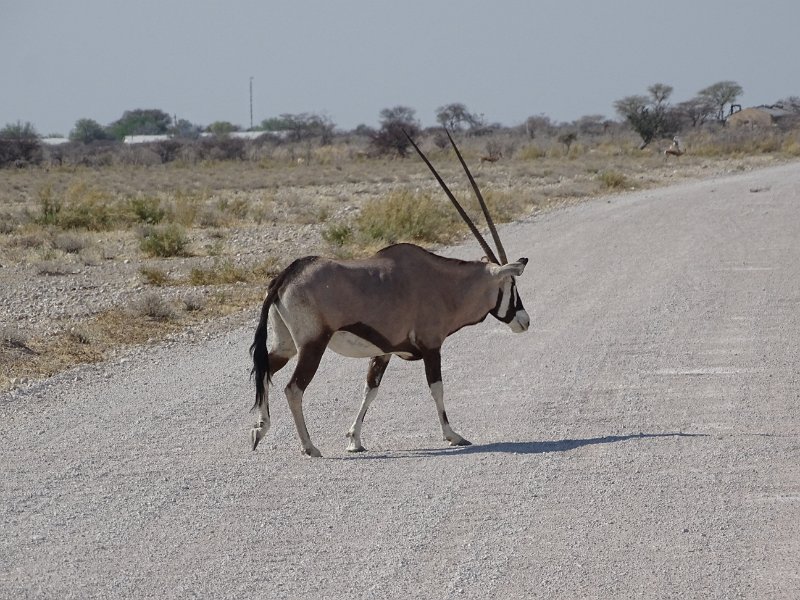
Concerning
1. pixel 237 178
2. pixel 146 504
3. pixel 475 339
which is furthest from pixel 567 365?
pixel 237 178

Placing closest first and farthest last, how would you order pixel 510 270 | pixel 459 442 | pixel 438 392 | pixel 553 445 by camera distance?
pixel 553 445, pixel 459 442, pixel 438 392, pixel 510 270

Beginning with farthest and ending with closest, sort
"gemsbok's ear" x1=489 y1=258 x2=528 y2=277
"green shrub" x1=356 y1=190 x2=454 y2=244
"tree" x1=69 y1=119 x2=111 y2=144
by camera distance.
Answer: "tree" x1=69 y1=119 x2=111 y2=144, "green shrub" x1=356 y1=190 x2=454 y2=244, "gemsbok's ear" x1=489 y1=258 x2=528 y2=277

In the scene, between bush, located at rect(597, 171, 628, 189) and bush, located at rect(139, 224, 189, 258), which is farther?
bush, located at rect(597, 171, 628, 189)

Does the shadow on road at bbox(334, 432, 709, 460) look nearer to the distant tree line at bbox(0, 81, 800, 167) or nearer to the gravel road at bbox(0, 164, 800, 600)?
the gravel road at bbox(0, 164, 800, 600)

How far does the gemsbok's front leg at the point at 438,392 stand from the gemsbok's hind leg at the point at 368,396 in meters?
0.31

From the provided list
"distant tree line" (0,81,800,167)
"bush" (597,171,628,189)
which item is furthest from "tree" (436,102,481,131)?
"bush" (597,171,628,189)

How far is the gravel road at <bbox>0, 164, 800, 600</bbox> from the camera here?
575cm

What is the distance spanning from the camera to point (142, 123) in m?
144

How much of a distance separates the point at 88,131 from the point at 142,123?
7.65 metres

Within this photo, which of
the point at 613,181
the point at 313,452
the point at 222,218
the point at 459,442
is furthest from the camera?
the point at 613,181

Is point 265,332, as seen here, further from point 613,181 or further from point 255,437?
point 613,181

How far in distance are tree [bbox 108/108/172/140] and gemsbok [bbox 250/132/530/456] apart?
135 meters

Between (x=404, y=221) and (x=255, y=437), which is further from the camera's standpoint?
(x=404, y=221)

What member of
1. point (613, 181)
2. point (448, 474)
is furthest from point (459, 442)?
point (613, 181)
